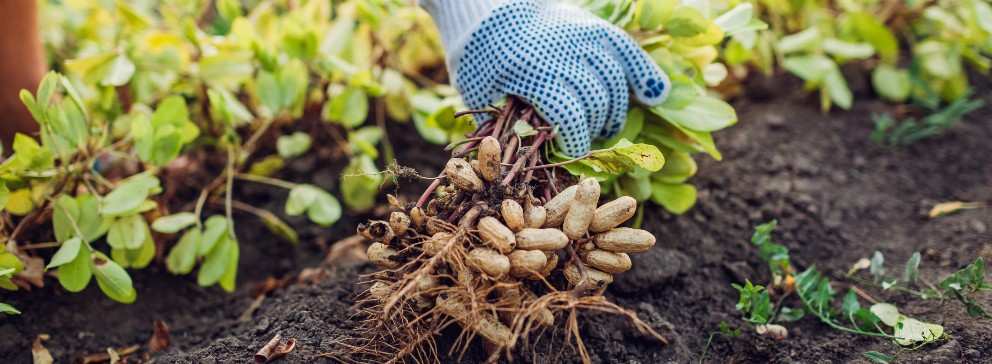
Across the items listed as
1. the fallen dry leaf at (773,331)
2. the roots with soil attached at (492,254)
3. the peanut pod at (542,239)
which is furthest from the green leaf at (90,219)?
the fallen dry leaf at (773,331)

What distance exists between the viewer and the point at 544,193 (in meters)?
0.94

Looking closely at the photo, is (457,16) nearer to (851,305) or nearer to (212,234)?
(212,234)

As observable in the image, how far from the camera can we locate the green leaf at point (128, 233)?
3.83 feet

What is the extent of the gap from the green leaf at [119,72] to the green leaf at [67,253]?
1.07 ft

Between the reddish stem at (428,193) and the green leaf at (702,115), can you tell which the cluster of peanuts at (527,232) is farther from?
the green leaf at (702,115)

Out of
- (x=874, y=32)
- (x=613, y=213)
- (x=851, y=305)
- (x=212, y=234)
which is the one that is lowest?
(x=212, y=234)

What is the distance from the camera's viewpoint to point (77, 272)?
1.10 metres

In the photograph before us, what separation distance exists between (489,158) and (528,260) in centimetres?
13

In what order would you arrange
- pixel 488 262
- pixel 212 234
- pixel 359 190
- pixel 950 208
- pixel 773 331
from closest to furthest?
pixel 488 262 → pixel 773 331 → pixel 212 234 → pixel 950 208 → pixel 359 190

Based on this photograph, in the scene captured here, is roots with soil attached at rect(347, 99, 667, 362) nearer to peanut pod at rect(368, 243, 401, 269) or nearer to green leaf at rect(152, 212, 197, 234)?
peanut pod at rect(368, 243, 401, 269)

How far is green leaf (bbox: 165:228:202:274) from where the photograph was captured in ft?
A: 4.10

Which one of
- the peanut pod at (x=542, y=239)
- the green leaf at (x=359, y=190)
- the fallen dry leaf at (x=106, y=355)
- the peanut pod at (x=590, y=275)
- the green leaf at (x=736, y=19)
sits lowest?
the fallen dry leaf at (x=106, y=355)

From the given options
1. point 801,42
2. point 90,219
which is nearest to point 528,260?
point 90,219

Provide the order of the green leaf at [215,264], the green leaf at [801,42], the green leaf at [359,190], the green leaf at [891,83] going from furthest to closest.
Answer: the green leaf at [891,83], the green leaf at [801,42], the green leaf at [359,190], the green leaf at [215,264]
